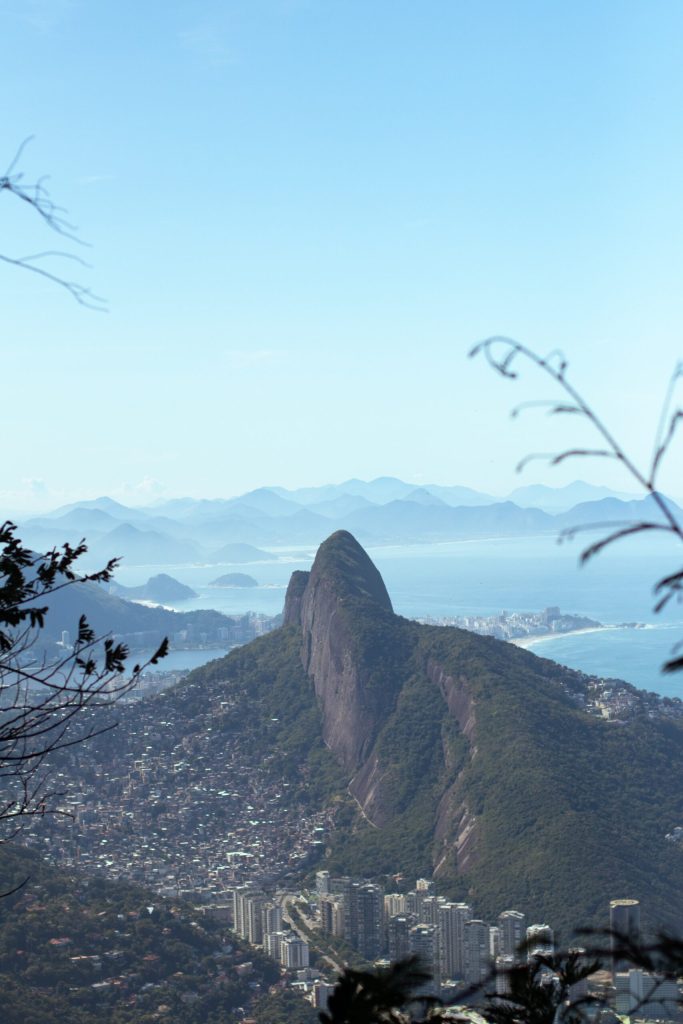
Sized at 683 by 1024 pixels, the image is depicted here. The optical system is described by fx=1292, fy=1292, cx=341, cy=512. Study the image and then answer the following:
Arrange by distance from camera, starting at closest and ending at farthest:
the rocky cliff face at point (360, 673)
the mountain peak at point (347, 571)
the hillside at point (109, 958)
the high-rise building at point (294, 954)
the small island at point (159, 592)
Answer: the hillside at point (109, 958) → the high-rise building at point (294, 954) → the rocky cliff face at point (360, 673) → the mountain peak at point (347, 571) → the small island at point (159, 592)

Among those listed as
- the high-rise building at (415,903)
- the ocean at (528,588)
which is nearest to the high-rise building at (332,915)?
the high-rise building at (415,903)

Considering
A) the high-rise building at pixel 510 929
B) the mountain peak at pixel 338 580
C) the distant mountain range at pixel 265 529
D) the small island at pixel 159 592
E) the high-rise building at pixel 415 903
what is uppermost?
the distant mountain range at pixel 265 529

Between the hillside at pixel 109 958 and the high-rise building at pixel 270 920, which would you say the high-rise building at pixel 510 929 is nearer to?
the hillside at pixel 109 958

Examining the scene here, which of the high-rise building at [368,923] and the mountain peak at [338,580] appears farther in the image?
the mountain peak at [338,580]

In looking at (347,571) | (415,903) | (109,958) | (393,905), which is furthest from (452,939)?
A: (347,571)

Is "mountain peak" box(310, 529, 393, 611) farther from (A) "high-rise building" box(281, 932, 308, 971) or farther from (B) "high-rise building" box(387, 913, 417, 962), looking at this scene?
(A) "high-rise building" box(281, 932, 308, 971)

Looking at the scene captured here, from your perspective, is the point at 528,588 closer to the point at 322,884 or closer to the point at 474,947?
the point at 322,884

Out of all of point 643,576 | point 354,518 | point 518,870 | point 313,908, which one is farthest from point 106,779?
point 354,518

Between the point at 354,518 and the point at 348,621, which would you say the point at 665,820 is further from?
the point at 354,518
